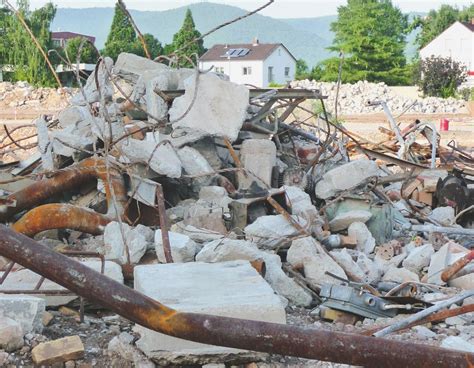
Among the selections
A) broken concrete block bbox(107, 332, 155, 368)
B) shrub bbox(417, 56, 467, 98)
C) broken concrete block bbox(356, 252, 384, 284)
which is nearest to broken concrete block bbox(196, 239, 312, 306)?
broken concrete block bbox(356, 252, 384, 284)

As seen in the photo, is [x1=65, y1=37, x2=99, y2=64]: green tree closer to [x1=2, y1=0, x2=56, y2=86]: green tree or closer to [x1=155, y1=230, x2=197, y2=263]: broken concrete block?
[x1=155, y1=230, x2=197, y2=263]: broken concrete block

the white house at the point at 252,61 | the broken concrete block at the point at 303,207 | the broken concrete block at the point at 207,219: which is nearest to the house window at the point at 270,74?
the white house at the point at 252,61

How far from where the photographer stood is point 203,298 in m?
3.59

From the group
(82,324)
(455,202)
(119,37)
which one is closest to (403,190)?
(455,202)

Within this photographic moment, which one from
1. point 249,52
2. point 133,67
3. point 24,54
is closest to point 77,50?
point 133,67

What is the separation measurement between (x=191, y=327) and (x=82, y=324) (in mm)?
2691

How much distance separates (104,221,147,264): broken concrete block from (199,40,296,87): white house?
61.0 metres

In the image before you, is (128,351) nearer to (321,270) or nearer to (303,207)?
(321,270)

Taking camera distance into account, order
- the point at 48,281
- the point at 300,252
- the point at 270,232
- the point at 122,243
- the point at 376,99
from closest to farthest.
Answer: the point at 48,281, the point at 122,243, the point at 300,252, the point at 270,232, the point at 376,99

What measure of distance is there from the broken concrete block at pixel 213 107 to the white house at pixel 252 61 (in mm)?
59063

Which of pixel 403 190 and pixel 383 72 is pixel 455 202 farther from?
pixel 383 72

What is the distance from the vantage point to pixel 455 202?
7.41m

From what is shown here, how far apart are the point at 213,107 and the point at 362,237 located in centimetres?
177

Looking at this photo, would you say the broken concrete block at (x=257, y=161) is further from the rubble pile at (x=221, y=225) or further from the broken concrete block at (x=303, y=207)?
the broken concrete block at (x=303, y=207)
